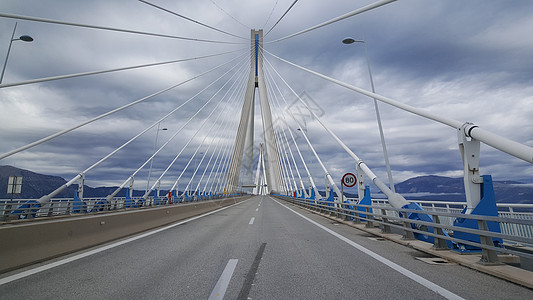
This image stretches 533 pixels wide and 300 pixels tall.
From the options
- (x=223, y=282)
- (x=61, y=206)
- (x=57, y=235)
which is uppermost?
(x=61, y=206)

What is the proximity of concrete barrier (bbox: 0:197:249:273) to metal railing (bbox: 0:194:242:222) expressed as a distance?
342 inches

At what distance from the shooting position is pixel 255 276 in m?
5.15

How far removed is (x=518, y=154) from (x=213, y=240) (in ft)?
24.4

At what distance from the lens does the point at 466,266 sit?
587cm

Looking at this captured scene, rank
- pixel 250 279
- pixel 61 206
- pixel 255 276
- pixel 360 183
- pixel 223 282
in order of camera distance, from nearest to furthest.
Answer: pixel 223 282 < pixel 250 279 < pixel 255 276 < pixel 360 183 < pixel 61 206

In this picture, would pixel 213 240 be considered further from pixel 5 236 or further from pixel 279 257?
pixel 5 236

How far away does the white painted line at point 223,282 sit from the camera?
4.16 m

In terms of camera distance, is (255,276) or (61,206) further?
(61,206)

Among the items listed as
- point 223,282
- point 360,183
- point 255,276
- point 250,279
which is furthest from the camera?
point 360,183

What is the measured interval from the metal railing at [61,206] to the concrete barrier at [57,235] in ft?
28.5

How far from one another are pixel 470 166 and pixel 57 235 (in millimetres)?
9286

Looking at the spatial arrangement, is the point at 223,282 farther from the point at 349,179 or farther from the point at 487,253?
the point at 349,179

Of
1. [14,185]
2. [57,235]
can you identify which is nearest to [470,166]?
[57,235]

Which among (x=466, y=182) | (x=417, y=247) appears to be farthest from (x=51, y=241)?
(x=466, y=182)
